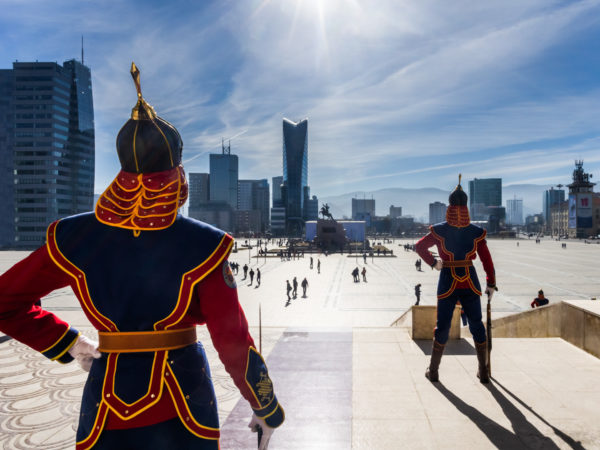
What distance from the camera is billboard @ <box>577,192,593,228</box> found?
90.9 m

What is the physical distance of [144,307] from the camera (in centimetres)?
182

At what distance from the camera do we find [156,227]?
1869 millimetres

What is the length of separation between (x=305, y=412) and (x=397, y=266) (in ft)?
106

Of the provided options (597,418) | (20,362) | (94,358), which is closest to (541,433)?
(597,418)

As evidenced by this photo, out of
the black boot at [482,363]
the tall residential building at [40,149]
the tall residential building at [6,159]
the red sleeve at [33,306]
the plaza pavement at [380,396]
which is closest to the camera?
the red sleeve at [33,306]

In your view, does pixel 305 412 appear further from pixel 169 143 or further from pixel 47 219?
pixel 47 219

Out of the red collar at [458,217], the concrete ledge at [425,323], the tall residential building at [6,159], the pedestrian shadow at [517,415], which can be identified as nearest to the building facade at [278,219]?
the tall residential building at [6,159]

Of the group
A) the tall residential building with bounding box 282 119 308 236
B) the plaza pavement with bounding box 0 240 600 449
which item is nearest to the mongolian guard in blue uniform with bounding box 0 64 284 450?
the plaza pavement with bounding box 0 240 600 449

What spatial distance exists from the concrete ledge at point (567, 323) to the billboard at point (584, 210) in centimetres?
10303

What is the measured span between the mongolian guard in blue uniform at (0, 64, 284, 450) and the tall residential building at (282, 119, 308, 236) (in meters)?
149

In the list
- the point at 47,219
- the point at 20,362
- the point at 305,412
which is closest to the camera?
the point at 305,412

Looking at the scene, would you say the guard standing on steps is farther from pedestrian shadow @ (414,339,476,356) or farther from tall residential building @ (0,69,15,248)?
tall residential building @ (0,69,15,248)

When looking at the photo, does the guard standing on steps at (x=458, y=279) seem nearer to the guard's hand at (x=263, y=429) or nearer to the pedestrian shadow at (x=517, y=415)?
the pedestrian shadow at (x=517, y=415)

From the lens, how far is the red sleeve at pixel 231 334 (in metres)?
1.81
